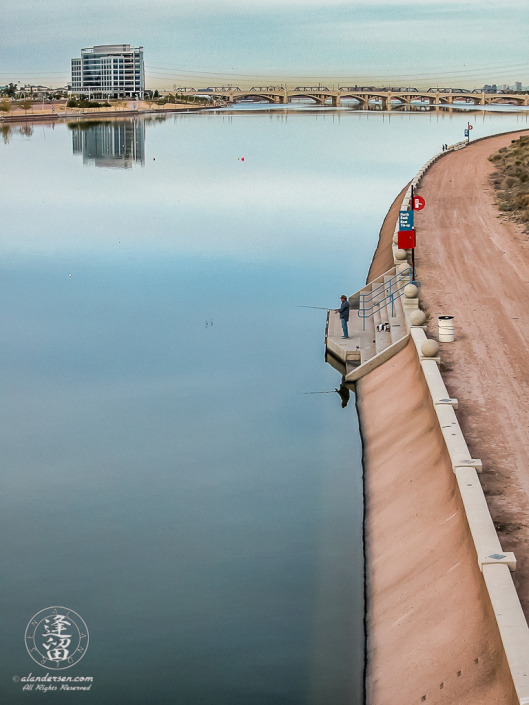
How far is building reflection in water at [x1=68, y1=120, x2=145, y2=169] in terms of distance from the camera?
4018 inches

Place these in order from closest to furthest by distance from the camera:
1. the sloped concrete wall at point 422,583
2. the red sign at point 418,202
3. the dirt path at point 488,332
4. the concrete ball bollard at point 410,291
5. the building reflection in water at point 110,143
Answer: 1. the sloped concrete wall at point 422,583
2. the dirt path at point 488,332
3. the concrete ball bollard at point 410,291
4. the red sign at point 418,202
5. the building reflection in water at point 110,143

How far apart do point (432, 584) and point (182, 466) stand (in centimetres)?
833

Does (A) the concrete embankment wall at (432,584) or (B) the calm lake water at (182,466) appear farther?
(B) the calm lake water at (182,466)

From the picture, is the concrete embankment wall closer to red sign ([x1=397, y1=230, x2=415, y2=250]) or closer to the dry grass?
red sign ([x1=397, y1=230, x2=415, y2=250])

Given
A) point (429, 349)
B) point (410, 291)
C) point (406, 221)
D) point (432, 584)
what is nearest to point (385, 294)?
point (406, 221)

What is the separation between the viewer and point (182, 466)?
22422mm

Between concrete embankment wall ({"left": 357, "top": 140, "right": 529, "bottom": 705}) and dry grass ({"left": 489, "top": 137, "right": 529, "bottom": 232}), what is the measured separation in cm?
2626

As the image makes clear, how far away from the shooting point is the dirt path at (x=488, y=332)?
55.3 feet

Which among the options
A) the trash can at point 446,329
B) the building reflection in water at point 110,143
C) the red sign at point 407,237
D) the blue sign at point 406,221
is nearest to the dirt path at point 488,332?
the trash can at point 446,329

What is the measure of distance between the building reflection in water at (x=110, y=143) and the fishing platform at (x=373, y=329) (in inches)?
2533

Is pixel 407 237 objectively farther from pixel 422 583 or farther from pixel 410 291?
pixel 422 583

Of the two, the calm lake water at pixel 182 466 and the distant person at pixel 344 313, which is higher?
the distant person at pixel 344 313

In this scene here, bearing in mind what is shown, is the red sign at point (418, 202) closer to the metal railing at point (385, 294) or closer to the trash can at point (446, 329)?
the metal railing at point (385, 294)
